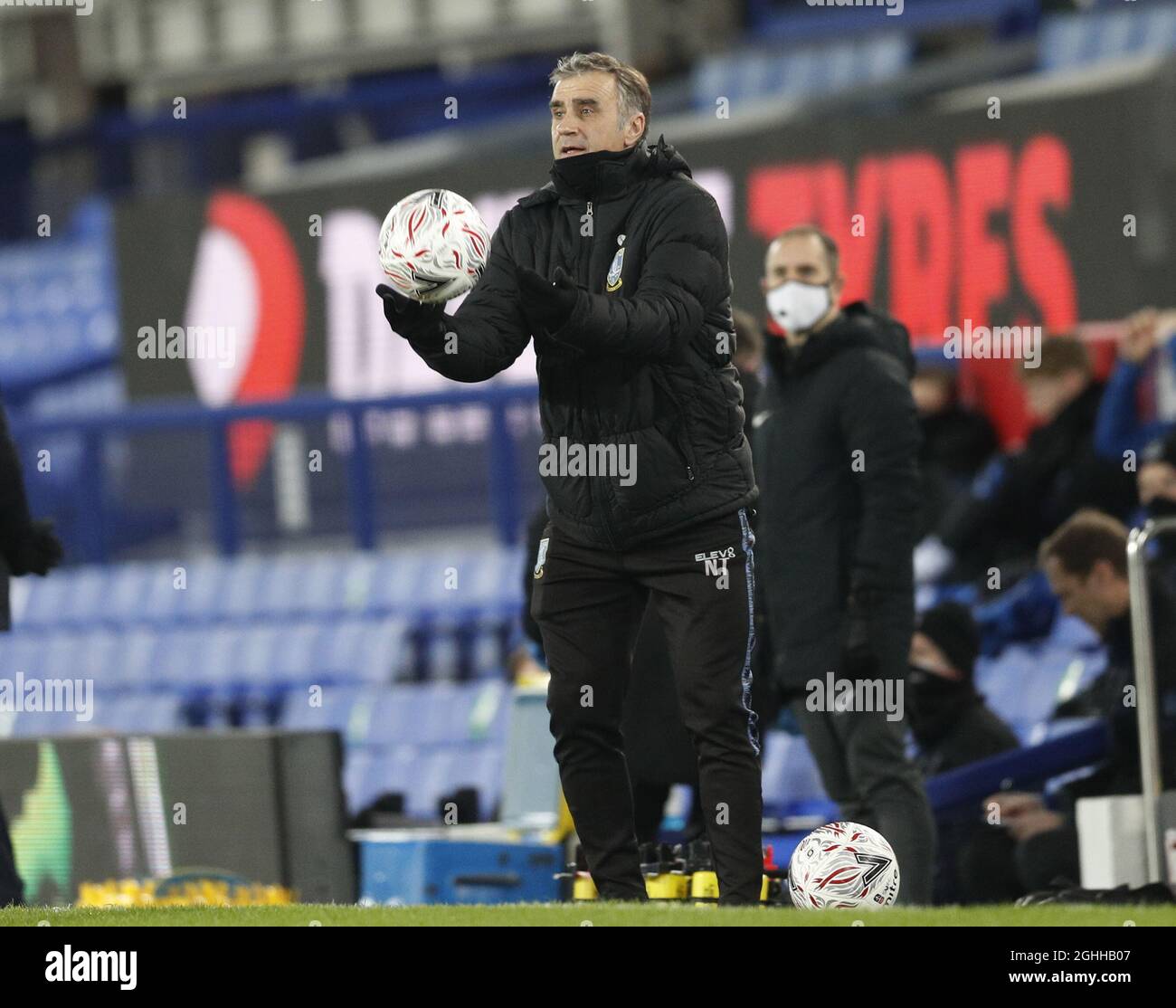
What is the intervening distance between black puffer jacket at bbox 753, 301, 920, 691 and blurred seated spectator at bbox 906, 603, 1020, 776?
42.5 inches

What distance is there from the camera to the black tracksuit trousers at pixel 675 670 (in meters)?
4.92

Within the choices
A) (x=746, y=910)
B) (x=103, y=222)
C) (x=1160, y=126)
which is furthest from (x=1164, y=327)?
(x=103, y=222)

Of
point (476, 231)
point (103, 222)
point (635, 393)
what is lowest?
point (635, 393)

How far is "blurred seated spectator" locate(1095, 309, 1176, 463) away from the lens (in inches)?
344

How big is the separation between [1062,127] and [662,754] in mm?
5533

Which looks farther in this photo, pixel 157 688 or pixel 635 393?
pixel 157 688

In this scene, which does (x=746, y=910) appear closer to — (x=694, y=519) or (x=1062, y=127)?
(x=694, y=519)

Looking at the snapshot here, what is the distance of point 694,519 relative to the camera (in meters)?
4.95

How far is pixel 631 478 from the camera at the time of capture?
4895 millimetres

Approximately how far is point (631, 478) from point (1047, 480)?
4648 millimetres

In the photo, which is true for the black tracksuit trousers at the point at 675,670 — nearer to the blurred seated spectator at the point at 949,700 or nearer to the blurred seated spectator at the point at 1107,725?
the blurred seated spectator at the point at 1107,725

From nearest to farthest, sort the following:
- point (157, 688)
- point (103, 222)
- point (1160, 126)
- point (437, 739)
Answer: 1. point (1160, 126)
2. point (437, 739)
3. point (157, 688)
4. point (103, 222)

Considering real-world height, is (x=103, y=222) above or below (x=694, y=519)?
above

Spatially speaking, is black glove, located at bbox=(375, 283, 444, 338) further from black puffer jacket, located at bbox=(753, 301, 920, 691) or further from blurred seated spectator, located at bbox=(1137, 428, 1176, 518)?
blurred seated spectator, located at bbox=(1137, 428, 1176, 518)
